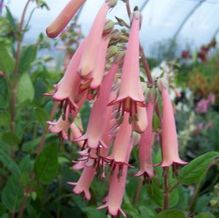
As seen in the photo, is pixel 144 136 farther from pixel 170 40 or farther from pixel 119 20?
pixel 170 40

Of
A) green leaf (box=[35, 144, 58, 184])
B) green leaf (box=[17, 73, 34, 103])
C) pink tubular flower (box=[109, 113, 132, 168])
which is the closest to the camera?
pink tubular flower (box=[109, 113, 132, 168])

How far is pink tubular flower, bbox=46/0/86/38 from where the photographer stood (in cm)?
110

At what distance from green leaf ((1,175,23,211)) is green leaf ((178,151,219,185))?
55 centimetres

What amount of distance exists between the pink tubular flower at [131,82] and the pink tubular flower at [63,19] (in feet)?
0.41

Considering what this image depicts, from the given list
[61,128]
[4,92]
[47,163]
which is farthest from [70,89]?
[4,92]

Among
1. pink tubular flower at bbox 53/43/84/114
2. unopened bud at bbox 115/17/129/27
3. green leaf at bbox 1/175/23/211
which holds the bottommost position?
green leaf at bbox 1/175/23/211

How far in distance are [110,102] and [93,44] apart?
0.38 feet

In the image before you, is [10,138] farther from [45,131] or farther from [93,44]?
[93,44]

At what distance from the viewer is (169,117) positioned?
1.17 metres

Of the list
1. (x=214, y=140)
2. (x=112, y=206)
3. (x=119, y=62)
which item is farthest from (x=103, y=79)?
(x=214, y=140)

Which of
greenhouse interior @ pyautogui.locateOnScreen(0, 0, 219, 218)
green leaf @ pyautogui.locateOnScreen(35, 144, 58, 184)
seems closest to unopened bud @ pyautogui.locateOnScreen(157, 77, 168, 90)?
greenhouse interior @ pyautogui.locateOnScreen(0, 0, 219, 218)

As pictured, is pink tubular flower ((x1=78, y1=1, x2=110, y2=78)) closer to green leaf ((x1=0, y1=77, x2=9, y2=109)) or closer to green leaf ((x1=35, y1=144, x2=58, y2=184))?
green leaf ((x1=35, y1=144, x2=58, y2=184))

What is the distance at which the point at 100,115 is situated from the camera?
1.13m

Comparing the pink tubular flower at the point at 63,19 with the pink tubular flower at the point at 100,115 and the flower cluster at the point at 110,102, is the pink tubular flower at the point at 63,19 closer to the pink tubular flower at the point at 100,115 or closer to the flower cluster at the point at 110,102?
the flower cluster at the point at 110,102
